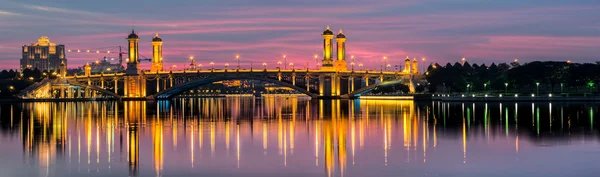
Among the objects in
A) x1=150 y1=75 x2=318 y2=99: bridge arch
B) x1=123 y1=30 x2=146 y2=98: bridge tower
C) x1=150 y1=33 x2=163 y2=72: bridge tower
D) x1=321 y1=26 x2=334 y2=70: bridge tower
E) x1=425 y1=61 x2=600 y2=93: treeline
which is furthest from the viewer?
x1=150 y1=33 x2=163 y2=72: bridge tower

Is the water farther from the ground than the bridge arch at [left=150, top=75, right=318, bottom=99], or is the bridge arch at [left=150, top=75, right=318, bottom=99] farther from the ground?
the bridge arch at [left=150, top=75, right=318, bottom=99]

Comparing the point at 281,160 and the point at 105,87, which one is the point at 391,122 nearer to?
the point at 281,160

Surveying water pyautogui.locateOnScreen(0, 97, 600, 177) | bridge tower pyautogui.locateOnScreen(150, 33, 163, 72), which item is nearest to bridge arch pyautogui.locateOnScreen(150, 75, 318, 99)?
bridge tower pyautogui.locateOnScreen(150, 33, 163, 72)

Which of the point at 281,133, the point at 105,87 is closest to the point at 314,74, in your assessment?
the point at 105,87

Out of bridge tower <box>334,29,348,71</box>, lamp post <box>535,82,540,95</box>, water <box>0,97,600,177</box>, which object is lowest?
water <box>0,97,600,177</box>

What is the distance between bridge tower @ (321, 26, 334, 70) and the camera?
156125mm

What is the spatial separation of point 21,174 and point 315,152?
10.4 meters

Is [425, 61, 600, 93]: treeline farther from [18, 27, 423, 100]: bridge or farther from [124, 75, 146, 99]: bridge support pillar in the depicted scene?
[124, 75, 146, 99]: bridge support pillar

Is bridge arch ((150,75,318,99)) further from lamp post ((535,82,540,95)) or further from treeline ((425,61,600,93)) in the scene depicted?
lamp post ((535,82,540,95))

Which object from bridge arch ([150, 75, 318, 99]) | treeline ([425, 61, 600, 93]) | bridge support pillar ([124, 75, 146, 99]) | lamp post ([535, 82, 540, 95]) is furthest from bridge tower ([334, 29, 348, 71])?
lamp post ([535, 82, 540, 95])

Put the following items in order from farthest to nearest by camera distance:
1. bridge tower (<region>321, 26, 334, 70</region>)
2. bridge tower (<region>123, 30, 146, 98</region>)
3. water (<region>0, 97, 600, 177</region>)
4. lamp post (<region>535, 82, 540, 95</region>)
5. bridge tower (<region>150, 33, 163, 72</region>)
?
bridge tower (<region>150, 33, 163, 72</region>)
bridge tower (<region>321, 26, 334, 70</region>)
bridge tower (<region>123, 30, 146, 98</region>)
lamp post (<region>535, 82, 540, 95</region>)
water (<region>0, 97, 600, 177</region>)

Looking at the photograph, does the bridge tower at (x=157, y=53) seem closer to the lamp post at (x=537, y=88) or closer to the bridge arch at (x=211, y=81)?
the bridge arch at (x=211, y=81)

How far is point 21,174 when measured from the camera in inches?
1048

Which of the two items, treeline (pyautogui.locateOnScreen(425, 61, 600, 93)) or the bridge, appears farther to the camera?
the bridge
